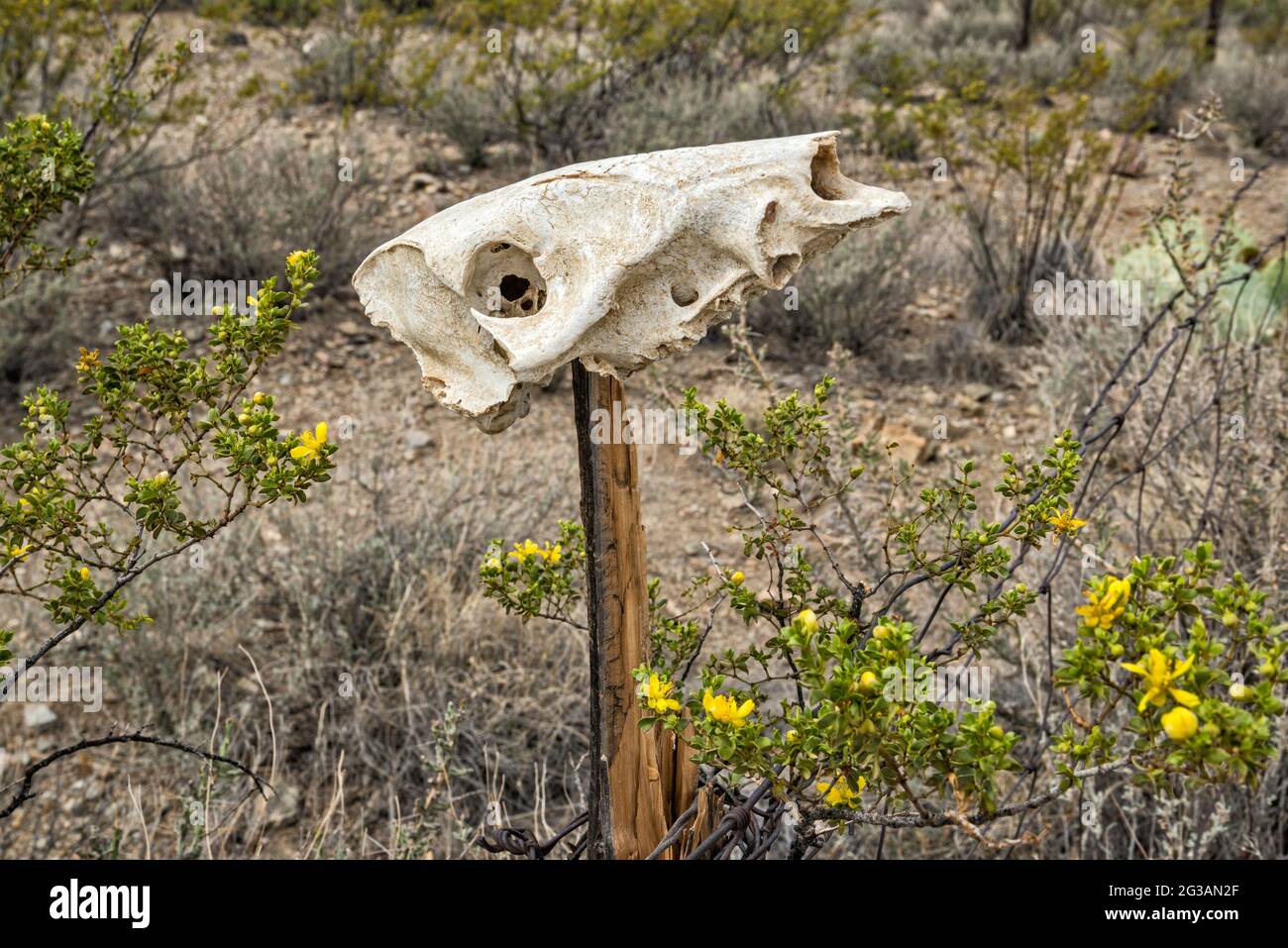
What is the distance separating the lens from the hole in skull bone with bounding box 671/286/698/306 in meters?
1.20

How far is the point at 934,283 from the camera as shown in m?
5.52

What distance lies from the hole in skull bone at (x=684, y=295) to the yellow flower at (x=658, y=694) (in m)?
0.43

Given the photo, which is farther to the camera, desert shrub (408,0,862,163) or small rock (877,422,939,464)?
desert shrub (408,0,862,163)

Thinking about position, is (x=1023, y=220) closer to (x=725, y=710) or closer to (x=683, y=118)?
(x=683, y=118)

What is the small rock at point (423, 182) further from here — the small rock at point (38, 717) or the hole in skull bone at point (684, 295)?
the hole in skull bone at point (684, 295)

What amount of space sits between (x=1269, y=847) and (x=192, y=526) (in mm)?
2112

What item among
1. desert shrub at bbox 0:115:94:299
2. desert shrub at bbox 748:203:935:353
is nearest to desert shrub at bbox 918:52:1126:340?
desert shrub at bbox 748:203:935:353

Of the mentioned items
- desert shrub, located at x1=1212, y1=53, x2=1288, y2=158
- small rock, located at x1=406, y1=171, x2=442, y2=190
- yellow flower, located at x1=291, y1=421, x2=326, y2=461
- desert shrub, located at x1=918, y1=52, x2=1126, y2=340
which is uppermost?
desert shrub, located at x1=1212, y1=53, x2=1288, y2=158

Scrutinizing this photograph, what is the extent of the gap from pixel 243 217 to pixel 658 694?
14.0ft

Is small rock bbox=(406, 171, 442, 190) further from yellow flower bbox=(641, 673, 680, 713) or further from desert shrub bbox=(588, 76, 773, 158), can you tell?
yellow flower bbox=(641, 673, 680, 713)

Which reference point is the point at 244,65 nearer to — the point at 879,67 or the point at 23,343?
the point at 23,343

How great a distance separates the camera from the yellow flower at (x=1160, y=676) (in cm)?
93

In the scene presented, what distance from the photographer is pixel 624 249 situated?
3.75ft

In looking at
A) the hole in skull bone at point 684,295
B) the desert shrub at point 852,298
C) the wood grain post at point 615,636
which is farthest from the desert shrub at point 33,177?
the desert shrub at point 852,298
